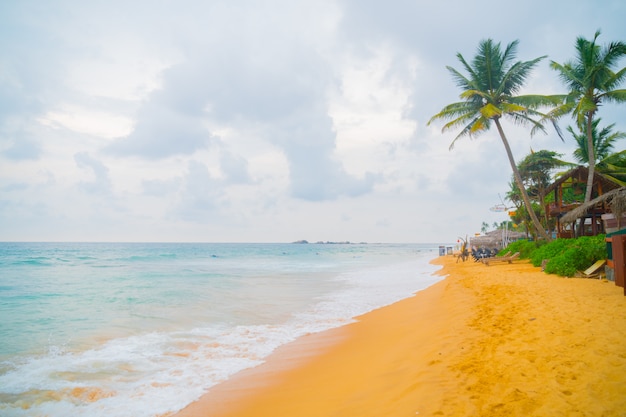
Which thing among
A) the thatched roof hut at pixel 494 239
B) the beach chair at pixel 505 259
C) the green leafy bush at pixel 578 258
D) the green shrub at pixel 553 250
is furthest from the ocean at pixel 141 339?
the thatched roof hut at pixel 494 239

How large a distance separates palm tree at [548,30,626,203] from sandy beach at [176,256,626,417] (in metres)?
14.0

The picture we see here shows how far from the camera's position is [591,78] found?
57.9 feet

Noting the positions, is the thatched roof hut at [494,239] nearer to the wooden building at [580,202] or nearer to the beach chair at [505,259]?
the wooden building at [580,202]

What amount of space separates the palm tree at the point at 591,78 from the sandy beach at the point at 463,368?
1401 centimetres

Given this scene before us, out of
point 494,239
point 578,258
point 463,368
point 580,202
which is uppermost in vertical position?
point 580,202

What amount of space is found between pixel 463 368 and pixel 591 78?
19.9 m

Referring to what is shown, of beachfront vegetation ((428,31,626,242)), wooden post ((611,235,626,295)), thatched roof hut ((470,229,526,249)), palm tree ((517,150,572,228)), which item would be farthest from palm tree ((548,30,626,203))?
thatched roof hut ((470,229,526,249))

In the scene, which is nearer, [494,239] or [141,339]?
[141,339]

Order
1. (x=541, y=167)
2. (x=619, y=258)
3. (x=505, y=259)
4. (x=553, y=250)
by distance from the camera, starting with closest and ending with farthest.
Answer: (x=619, y=258), (x=553, y=250), (x=505, y=259), (x=541, y=167)

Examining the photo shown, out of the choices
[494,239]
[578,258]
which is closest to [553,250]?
[578,258]

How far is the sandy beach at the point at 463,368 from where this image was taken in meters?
3.54

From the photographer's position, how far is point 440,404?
3.68m

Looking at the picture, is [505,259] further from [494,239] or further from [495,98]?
[494,239]

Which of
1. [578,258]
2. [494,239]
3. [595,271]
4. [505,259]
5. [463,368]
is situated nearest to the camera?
[463,368]
